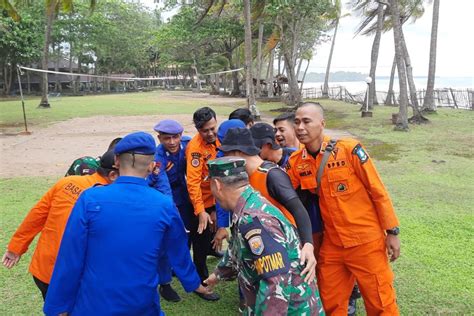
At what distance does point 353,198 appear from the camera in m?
3.01

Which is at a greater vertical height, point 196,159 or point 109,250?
point 196,159

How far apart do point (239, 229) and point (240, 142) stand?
2.38ft

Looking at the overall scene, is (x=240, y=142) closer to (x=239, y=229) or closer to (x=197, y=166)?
(x=239, y=229)

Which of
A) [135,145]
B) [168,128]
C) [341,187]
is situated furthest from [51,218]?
[341,187]

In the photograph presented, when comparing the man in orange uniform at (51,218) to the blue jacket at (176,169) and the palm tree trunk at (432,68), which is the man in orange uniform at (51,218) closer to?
the blue jacket at (176,169)

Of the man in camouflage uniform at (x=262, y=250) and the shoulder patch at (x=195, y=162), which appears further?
the shoulder patch at (x=195, y=162)

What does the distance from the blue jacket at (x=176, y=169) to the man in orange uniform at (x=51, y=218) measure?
0.95 metres

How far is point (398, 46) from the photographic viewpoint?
16.0 m

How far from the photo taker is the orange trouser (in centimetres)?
297

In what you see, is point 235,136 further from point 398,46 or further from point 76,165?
point 398,46

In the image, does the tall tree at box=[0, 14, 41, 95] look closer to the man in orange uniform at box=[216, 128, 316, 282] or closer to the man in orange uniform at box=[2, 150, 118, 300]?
the man in orange uniform at box=[2, 150, 118, 300]

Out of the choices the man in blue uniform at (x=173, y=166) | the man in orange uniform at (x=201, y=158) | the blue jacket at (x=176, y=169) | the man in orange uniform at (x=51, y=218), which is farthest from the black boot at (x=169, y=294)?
the man in orange uniform at (x=51, y=218)

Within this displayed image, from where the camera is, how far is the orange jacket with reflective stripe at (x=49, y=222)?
115 inches

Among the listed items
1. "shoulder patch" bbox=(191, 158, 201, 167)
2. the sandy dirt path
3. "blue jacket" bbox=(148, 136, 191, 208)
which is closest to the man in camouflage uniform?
"shoulder patch" bbox=(191, 158, 201, 167)
